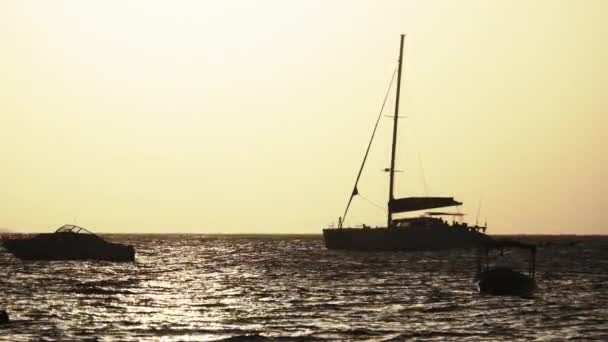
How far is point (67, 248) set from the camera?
4811 inches

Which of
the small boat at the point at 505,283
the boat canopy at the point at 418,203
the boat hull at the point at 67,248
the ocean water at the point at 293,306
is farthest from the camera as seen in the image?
the boat canopy at the point at 418,203

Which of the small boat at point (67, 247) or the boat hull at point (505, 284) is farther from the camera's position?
the small boat at point (67, 247)

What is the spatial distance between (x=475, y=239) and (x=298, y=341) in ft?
329

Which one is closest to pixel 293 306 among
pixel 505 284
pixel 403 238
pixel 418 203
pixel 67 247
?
pixel 505 284

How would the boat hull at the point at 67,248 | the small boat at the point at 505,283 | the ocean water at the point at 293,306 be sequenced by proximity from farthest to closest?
the boat hull at the point at 67,248
the small boat at the point at 505,283
the ocean water at the point at 293,306

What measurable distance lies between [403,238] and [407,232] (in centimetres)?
102

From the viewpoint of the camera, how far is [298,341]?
4956cm

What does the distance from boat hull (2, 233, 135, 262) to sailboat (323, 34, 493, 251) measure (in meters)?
28.6

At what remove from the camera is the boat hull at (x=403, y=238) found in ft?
463

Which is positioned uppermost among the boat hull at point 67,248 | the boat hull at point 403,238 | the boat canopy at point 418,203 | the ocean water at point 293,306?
the boat canopy at point 418,203

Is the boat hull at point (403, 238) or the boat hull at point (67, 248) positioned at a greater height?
the boat hull at point (403, 238)

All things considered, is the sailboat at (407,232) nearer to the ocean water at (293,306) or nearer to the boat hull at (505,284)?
the ocean water at (293,306)

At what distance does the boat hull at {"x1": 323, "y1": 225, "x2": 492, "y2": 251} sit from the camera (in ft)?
463

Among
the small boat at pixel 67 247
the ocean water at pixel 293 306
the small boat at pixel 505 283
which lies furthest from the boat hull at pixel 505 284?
the small boat at pixel 67 247
